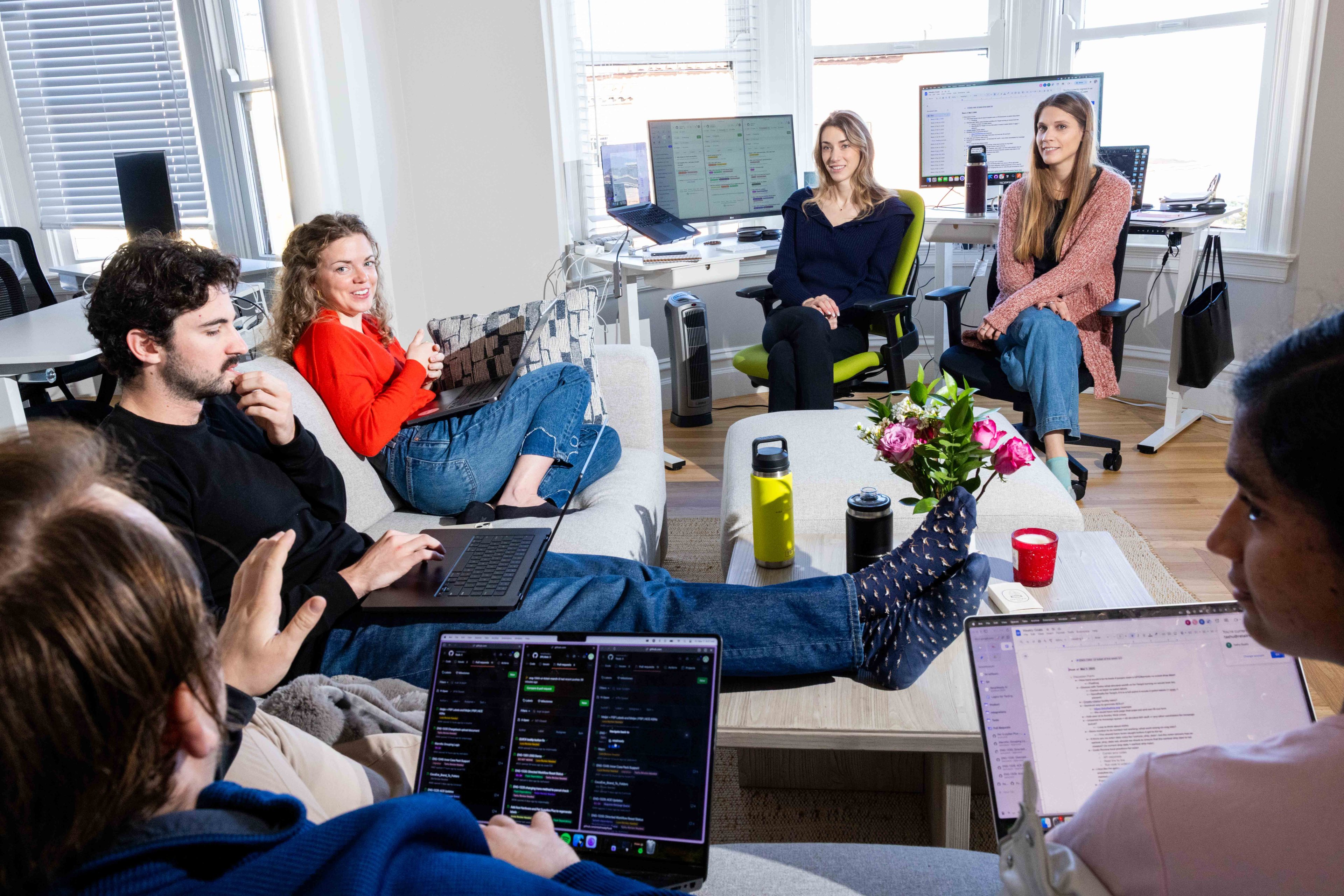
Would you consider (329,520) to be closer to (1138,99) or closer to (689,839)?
(689,839)

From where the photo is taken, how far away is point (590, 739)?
41.8 inches

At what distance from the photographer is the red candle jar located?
171 cm

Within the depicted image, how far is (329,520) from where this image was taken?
1.96 metres

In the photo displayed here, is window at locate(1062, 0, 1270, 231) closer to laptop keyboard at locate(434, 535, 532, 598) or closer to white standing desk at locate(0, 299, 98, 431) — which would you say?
laptop keyboard at locate(434, 535, 532, 598)

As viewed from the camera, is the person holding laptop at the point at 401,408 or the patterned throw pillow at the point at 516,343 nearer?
the person holding laptop at the point at 401,408

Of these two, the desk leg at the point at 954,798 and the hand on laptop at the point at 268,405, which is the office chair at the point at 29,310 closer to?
the hand on laptop at the point at 268,405

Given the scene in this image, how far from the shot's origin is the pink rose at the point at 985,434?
1601mm

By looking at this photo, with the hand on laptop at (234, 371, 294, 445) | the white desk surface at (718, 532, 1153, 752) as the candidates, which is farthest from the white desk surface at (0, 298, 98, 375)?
the white desk surface at (718, 532, 1153, 752)

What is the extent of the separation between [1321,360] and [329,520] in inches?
68.0

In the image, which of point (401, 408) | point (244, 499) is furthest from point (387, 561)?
point (401, 408)

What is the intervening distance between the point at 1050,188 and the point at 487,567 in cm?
245

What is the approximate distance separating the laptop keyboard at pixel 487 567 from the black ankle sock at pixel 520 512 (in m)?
0.44

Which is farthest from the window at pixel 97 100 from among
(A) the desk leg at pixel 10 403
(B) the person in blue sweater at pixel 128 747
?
(B) the person in blue sweater at pixel 128 747

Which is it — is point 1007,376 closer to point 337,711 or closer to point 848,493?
point 848,493
